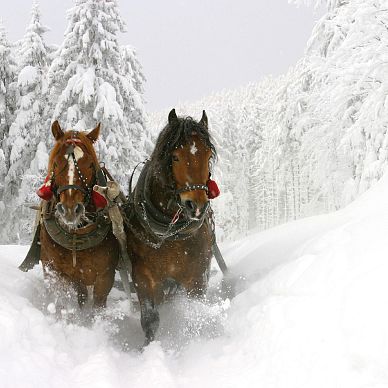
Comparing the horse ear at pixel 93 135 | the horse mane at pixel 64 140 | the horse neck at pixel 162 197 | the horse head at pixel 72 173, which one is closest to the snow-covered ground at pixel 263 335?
the horse head at pixel 72 173

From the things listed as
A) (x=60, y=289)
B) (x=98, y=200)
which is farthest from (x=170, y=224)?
(x=60, y=289)

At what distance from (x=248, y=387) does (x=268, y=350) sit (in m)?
0.36

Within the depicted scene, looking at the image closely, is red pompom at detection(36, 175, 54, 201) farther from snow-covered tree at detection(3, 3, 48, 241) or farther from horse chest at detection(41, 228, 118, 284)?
snow-covered tree at detection(3, 3, 48, 241)

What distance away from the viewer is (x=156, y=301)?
14.8 feet

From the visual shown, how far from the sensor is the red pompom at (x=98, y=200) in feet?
14.4

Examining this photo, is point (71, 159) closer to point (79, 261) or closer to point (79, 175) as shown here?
point (79, 175)

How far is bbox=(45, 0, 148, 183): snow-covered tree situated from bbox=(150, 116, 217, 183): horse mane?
1074 centimetres

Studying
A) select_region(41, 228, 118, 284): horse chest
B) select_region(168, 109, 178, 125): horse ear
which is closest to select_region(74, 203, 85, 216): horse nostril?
select_region(41, 228, 118, 284): horse chest

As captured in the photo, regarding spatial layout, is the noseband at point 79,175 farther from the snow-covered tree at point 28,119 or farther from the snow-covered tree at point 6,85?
the snow-covered tree at point 6,85

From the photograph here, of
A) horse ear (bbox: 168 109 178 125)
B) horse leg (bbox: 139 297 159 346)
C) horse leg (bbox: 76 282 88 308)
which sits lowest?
horse leg (bbox: 139 297 159 346)

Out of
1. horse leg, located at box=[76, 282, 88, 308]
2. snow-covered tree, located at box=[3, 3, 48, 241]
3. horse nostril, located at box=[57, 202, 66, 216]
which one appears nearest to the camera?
horse nostril, located at box=[57, 202, 66, 216]

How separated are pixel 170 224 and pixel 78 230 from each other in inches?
35.9

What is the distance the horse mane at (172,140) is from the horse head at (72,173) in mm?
676

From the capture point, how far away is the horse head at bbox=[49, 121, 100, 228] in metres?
3.77
